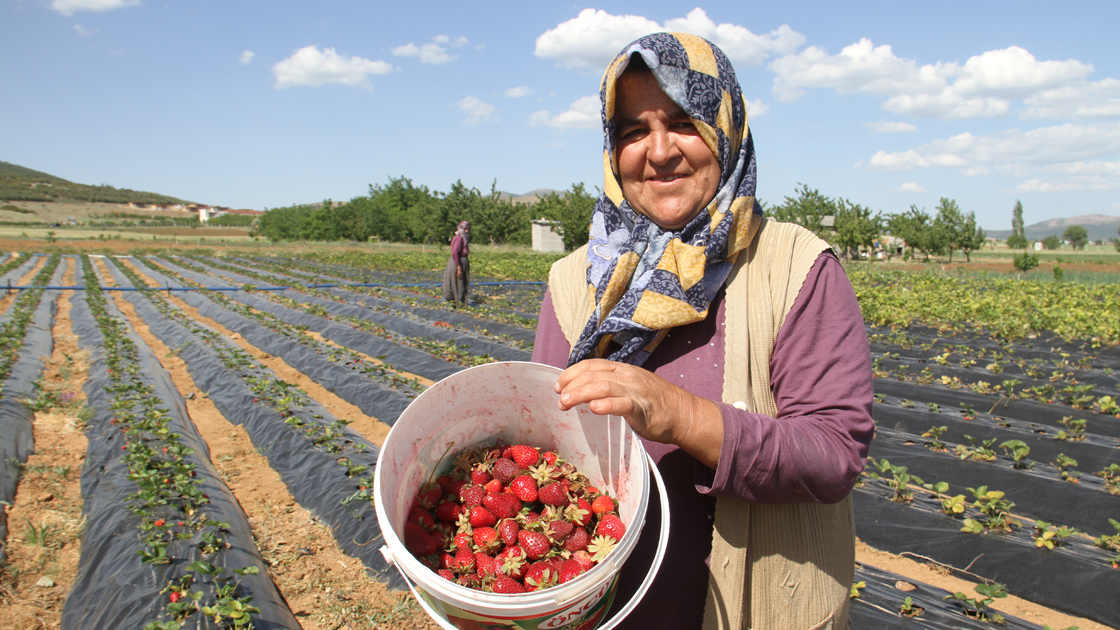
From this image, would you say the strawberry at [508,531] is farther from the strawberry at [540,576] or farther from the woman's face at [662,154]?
the woman's face at [662,154]

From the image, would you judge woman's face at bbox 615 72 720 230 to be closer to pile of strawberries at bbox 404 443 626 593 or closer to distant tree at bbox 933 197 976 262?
pile of strawberries at bbox 404 443 626 593

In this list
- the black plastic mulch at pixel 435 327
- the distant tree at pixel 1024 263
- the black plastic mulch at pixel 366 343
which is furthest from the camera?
the distant tree at pixel 1024 263

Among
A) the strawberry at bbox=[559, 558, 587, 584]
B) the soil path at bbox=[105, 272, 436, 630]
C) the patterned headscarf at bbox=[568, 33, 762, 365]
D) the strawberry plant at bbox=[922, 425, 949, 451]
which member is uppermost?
the patterned headscarf at bbox=[568, 33, 762, 365]

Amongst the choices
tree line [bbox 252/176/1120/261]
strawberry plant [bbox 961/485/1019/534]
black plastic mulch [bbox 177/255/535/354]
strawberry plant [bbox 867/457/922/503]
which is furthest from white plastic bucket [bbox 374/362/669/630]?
tree line [bbox 252/176/1120/261]

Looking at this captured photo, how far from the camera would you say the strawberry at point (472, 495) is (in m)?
1.21

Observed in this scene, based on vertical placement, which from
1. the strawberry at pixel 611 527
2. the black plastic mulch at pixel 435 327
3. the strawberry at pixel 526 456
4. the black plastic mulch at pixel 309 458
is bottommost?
the black plastic mulch at pixel 309 458

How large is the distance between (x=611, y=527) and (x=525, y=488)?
7.8 inches

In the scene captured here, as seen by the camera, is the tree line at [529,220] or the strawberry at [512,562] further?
the tree line at [529,220]

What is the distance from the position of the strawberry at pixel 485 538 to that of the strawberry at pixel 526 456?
0.18 metres

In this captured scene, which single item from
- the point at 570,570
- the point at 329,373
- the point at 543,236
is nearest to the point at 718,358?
the point at 570,570

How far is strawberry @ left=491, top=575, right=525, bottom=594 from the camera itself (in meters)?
1.03

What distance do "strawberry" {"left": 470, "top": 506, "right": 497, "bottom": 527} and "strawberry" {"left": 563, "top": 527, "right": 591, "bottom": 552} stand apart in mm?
153

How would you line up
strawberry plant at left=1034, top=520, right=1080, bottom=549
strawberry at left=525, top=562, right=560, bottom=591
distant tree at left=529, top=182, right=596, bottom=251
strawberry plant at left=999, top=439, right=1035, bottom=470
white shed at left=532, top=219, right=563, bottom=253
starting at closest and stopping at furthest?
strawberry at left=525, top=562, right=560, bottom=591 → strawberry plant at left=1034, top=520, right=1080, bottom=549 → strawberry plant at left=999, top=439, right=1035, bottom=470 → distant tree at left=529, top=182, right=596, bottom=251 → white shed at left=532, top=219, right=563, bottom=253

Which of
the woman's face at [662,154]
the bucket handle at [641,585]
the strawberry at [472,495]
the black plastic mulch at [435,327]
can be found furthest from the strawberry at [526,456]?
the black plastic mulch at [435,327]
